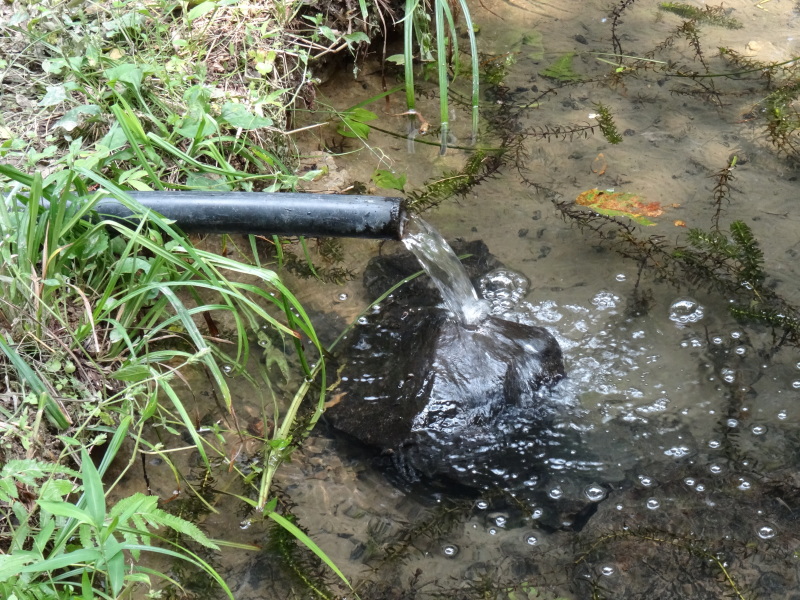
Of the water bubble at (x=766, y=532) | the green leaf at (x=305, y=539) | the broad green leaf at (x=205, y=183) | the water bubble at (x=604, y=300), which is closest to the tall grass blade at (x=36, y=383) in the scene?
the green leaf at (x=305, y=539)

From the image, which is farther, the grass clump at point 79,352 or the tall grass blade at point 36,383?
the tall grass blade at point 36,383

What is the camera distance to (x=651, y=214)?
3.32 meters

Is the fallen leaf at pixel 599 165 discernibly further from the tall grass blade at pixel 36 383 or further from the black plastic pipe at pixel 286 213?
the tall grass blade at pixel 36 383

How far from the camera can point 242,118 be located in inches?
108

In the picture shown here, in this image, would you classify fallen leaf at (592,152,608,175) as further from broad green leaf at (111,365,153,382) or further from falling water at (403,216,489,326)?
broad green leaf at (111,365,153,382)

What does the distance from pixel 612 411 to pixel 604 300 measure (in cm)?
55

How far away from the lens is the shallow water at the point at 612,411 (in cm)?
226

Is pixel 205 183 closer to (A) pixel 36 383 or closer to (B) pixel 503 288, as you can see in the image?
(A) pixel 36 383

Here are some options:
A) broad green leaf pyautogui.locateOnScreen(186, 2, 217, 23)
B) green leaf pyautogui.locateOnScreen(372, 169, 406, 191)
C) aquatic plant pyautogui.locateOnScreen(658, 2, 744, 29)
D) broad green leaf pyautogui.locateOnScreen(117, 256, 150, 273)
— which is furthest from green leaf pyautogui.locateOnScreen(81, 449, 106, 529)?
aquatic plant pyautogui.locateOnScreen(658, 2, 744, 29)

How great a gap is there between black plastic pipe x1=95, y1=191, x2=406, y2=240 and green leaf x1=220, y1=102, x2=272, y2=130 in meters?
0.63

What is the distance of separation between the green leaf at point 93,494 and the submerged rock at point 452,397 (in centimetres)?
103

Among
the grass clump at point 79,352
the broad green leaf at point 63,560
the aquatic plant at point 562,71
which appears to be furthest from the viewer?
the aquatic plant at point 562,71

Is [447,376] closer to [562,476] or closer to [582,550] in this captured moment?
[562,476]

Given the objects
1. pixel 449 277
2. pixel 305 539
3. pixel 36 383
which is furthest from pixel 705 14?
pixel 36 383
